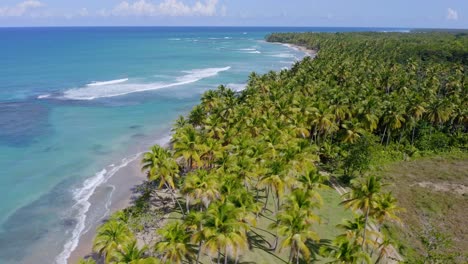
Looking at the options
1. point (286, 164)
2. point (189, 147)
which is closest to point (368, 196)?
point (286, 164)

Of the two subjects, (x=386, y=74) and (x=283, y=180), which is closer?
(x=283, y=180)

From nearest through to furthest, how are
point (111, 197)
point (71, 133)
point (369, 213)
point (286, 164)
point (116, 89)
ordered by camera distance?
point (369, 213) → point (286, 164) → point (111, 197) → point (71, 133) → point (116, 89)

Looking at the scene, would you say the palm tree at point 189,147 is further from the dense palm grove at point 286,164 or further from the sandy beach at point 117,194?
the sandy beach at point 117,194

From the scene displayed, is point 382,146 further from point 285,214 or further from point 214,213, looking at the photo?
point 214,213

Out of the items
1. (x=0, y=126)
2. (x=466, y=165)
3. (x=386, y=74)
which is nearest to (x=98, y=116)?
(x=0, y=126)

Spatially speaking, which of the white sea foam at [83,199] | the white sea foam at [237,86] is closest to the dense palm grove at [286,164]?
the white sea foam at [83,199]

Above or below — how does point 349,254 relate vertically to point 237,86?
above

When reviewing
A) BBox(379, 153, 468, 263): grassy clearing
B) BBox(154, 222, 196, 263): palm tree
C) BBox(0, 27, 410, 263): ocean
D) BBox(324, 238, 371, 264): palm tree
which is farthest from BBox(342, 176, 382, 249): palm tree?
BBox(0, 27, 410, 263): ocean

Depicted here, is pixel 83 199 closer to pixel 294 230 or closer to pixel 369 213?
pixel 294 230
